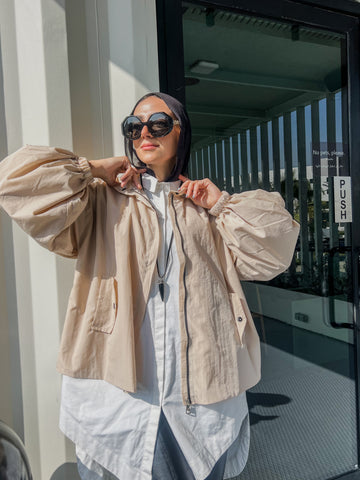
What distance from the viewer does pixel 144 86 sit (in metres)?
1.62

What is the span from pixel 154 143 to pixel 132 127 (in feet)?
0.26

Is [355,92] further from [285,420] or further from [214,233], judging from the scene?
[285,420]

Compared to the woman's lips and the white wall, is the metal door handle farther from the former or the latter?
the woman's lips

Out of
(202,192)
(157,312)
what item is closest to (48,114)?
(202,192)

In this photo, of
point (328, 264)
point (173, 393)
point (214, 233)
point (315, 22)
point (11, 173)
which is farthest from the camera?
point (328, 264)

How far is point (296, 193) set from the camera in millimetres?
2197

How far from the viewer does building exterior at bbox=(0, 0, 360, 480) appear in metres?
1.52

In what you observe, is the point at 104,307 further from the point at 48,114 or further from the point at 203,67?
the point at 203,67

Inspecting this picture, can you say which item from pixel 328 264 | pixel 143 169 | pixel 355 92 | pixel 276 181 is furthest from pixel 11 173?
pixel 355 92

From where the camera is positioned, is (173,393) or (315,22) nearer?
(173,393)

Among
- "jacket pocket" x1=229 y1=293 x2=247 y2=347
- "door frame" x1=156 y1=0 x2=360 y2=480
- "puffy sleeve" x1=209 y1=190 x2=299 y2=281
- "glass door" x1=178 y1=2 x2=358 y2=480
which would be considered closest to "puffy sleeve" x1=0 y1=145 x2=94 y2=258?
"puffy sleeve" x1=209 y1=190 x2=299 y2=281

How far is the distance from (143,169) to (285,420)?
1.76 meters

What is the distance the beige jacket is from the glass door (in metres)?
0.82

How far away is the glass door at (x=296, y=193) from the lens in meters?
2.04
